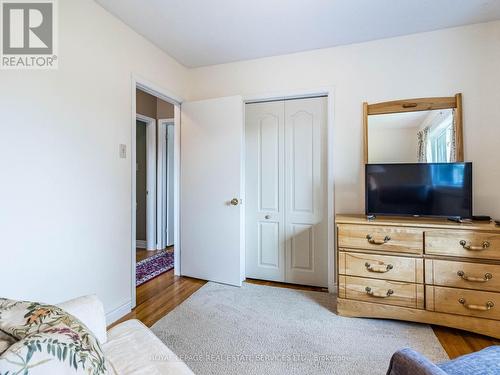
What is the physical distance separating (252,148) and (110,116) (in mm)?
1471

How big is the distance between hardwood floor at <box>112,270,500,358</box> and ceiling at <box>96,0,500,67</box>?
8.20ft

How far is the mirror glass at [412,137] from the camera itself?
2.31 metres

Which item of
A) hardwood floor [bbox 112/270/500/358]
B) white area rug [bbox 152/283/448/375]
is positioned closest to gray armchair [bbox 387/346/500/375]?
white area rug [bbox 152/283/448/375]

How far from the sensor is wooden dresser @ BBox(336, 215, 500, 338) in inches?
71.0

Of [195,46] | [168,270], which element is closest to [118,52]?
[195,46]

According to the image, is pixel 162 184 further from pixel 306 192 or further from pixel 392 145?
pixel 392 145

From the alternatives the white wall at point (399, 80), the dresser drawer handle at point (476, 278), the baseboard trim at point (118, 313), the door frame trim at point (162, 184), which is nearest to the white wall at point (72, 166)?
the baseboard trim at point (118, 313)

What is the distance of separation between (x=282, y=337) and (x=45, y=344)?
163 centimetres

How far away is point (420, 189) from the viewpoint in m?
2.11

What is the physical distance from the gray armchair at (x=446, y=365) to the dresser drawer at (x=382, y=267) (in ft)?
3.37

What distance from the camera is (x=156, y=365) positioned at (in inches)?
34.0

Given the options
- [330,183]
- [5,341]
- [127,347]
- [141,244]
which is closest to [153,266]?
[141,244]

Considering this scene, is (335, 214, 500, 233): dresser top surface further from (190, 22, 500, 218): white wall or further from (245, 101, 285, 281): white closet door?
(245, 101, 285, 281): white closet door

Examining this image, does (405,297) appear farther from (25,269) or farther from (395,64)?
→ (25,269)
